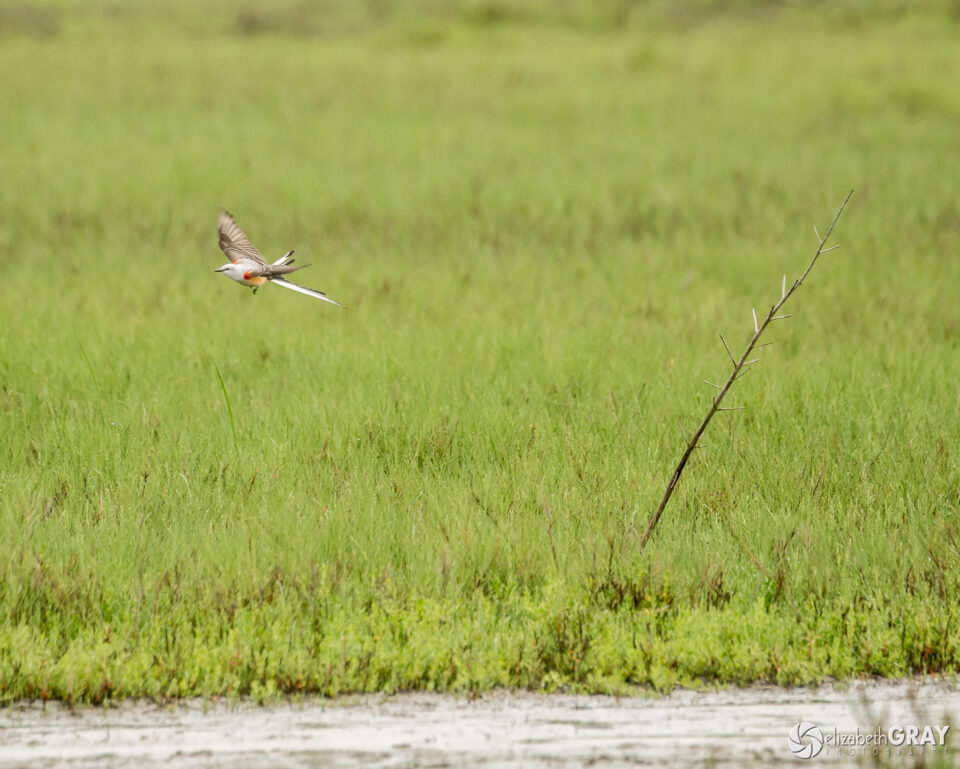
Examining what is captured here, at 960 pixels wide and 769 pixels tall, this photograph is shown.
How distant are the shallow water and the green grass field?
3.7 inches

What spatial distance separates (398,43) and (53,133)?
7334mm

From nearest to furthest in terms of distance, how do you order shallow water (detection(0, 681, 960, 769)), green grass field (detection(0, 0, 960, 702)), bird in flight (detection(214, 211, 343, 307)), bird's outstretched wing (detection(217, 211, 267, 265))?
bird in flight (detection(214, 211, 343, 307)) < shallow water (detection(0, 681, 960, 769)) < bird's outstretched wing (detection(217, 211, 267, 265)) < green grass field (detection(0, 0, 960, 702))

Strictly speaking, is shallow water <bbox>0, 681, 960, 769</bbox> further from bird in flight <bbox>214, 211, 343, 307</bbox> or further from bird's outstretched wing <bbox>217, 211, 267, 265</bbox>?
bird's outstretched wing <bbox>217, 211, 267, 265</bbox>

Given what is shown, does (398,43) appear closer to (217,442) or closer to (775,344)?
(775,344)

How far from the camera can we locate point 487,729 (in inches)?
109

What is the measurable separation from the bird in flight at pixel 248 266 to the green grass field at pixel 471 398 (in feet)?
3.83

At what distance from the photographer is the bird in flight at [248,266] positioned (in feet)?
8.08

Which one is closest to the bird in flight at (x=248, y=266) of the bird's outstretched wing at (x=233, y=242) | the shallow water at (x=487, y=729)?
the bird's outstretched wing at (x=233, y=242)

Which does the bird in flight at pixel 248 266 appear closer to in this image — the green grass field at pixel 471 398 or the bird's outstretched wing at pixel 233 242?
the bird's outstretched wing at pixel 233 242

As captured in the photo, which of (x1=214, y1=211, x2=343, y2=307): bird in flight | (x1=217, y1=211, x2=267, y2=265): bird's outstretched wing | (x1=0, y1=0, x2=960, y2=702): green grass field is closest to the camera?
(x1=214, y1=211, x2=343, y2=307): bird in flight

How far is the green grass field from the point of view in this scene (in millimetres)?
3154

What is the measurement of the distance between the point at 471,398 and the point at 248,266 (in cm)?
234

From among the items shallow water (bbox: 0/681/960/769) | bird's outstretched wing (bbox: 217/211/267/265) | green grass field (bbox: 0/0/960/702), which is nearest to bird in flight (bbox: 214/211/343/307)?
bird's outstretched wing (bbox: 217/211/267/265)

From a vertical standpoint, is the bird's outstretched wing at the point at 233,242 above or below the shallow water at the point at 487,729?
above
